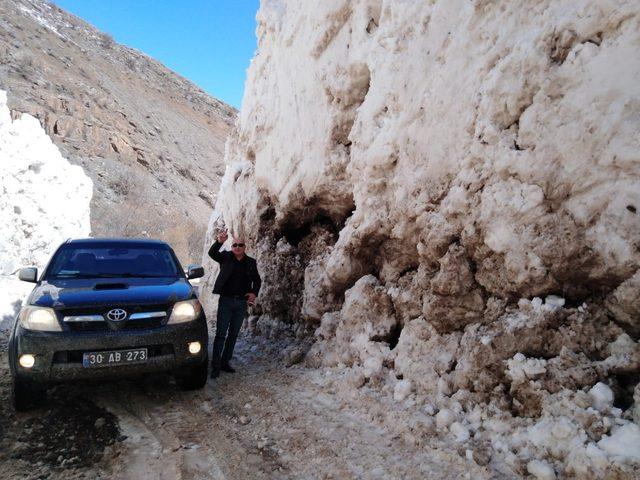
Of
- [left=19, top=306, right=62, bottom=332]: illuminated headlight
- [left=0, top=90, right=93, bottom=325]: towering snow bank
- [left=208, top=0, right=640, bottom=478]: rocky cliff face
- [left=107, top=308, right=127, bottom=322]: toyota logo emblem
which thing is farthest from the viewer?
[left=0, top=90, right=93, bottom=325]: towering snow bank

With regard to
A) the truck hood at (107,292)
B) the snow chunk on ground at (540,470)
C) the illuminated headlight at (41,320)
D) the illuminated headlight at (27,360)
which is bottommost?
the snow chunk on ground at (540,470)

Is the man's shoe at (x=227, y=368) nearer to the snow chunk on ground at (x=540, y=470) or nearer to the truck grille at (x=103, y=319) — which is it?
the truck grille at (x=103, y=319)

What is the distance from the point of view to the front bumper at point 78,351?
153 inches

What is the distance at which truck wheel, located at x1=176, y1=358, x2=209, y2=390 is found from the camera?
4617mm

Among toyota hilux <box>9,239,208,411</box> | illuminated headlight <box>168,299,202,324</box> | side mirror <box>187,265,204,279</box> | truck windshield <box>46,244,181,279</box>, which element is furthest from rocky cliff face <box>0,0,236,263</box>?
illuminated headlight <box>168,299,202,324</box>

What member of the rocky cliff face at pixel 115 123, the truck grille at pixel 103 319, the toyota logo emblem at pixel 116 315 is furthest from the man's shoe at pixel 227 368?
the rocky cliff face at pixel 115 123

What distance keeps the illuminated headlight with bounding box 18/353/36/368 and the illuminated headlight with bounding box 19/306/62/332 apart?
0.78 feet

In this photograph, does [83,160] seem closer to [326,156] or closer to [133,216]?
[133,216]

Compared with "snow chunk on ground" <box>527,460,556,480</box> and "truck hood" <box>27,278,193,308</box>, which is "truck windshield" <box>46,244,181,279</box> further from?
"snow chunk on ground" <box>527,460,556,480</box>

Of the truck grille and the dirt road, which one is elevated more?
the truck grille

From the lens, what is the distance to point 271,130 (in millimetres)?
8133

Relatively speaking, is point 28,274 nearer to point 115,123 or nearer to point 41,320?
point 41,320

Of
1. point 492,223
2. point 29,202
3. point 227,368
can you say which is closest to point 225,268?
point 227,368

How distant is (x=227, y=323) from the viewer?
5.58 m
